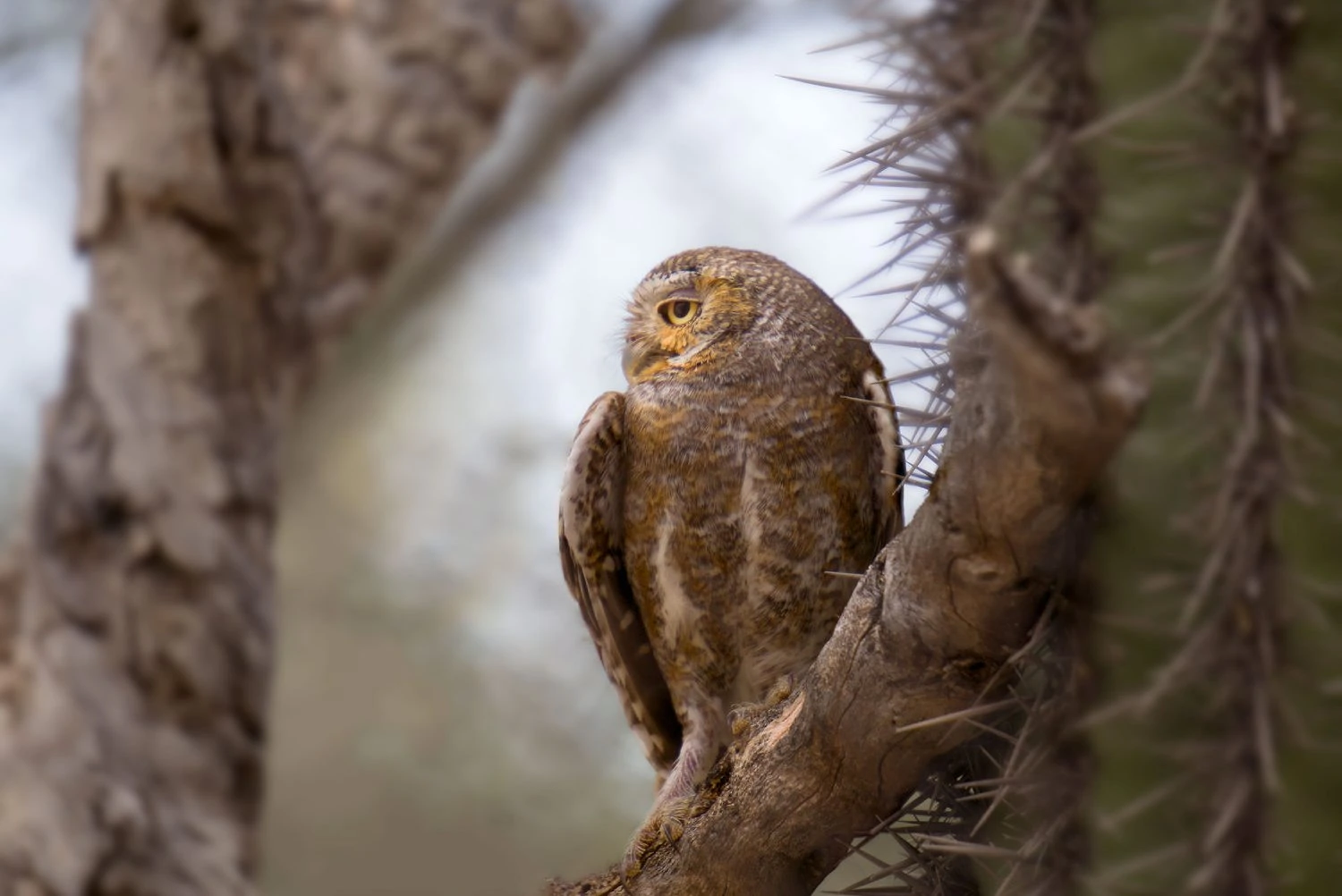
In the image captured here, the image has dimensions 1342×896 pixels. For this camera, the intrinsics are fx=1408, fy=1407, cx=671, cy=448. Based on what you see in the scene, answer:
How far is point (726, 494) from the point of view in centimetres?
250

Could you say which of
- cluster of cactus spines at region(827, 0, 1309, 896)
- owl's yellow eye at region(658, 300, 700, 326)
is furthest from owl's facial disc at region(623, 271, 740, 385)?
cluster of cactus spines at region(827, 0, 1309, 896)

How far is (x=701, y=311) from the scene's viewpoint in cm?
274

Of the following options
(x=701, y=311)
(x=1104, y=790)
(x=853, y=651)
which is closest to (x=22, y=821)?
(x=701, y=311)

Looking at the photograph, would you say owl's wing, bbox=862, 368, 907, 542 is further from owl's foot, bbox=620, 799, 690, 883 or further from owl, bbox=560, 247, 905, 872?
owl's foot, bbox=620, 799, 690, 883

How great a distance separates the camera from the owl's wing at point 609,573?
2.66m

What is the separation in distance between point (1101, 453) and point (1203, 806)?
333 millimetres

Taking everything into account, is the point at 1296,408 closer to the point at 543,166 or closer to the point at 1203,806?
the point at 1203,806

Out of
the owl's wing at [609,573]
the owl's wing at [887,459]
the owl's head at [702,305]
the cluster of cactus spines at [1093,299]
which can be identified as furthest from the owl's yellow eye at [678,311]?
the cluster of cactus spines at [1093,299]

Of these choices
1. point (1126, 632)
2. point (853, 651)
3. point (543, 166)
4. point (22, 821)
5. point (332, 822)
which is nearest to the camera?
point (1126, 632)

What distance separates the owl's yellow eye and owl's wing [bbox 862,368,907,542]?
386 millimetres

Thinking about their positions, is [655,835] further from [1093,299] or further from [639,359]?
[1093,299]

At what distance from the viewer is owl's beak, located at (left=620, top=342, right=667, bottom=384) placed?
2777 mm

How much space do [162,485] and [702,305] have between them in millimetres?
1741

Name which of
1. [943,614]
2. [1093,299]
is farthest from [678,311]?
[1093,299]
